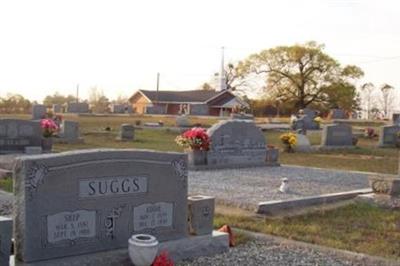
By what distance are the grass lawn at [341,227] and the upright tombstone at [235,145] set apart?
6.39m

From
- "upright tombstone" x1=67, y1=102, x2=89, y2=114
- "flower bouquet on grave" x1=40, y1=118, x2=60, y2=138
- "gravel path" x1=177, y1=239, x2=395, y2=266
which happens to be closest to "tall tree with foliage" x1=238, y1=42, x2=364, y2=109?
"upright tombstone" x1=67, y1=102, x2=89, y2=114

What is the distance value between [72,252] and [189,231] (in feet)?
5.26

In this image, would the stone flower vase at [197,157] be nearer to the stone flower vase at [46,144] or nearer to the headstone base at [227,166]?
the headstone base at [227,166]

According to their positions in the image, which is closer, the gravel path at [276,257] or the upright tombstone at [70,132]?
the gravel path at [276,257]

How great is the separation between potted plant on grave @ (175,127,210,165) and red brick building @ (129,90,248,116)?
49592 millimetres

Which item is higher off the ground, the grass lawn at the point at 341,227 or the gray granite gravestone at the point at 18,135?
the gray granite gravestone at the point at 18,135

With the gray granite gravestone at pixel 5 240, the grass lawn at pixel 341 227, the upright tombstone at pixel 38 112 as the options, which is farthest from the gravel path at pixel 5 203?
the upright tombstone at pixel 38 112

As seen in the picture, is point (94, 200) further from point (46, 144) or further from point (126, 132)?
point (126, 132)

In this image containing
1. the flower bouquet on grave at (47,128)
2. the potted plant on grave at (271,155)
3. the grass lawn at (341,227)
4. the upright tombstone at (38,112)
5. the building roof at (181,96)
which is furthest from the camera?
the building roof at (181,96)

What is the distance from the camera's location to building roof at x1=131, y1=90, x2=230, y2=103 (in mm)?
77312

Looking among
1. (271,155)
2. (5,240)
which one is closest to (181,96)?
(271,155)

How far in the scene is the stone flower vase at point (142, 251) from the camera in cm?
563

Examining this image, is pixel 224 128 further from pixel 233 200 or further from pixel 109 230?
pixel 109 230

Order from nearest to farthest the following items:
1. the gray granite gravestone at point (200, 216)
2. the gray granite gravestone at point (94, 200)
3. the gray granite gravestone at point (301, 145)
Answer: the gray granite gravestone at point (94, 200) → the gray granite gravestone at point (200, 216) → the gray granite gravestone at point (301, 145)
